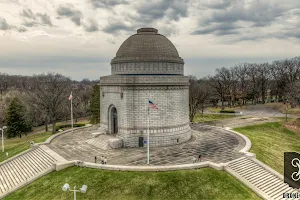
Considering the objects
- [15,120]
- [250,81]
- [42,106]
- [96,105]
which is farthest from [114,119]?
[250,81]

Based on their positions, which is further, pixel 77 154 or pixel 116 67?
pixel 116 67

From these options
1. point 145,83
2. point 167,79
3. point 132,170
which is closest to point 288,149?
point 167,79

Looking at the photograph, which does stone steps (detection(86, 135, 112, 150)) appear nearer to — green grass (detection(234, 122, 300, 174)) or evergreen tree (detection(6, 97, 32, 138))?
green grass (detection(234, 122, 300, 174))

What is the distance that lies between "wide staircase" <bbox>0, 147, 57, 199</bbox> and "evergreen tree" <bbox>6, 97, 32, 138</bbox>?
29.3 metres

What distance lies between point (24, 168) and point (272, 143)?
101 feet

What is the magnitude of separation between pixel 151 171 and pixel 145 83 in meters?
10.6

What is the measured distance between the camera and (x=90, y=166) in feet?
70.8

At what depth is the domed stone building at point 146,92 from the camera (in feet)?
90.6

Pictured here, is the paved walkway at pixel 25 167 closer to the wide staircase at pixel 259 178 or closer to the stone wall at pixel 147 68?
the stone wall at pixel 147 68

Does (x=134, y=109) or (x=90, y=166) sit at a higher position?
(x=134, y=109)

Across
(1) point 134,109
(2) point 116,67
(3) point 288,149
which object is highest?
(2) point 116,67

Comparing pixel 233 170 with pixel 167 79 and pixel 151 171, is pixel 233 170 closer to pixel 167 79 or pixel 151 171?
pixel 151 171

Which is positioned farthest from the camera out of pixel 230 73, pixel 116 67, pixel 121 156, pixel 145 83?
pixel 230 73

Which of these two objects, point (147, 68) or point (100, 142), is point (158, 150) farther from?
point (147, 68)
